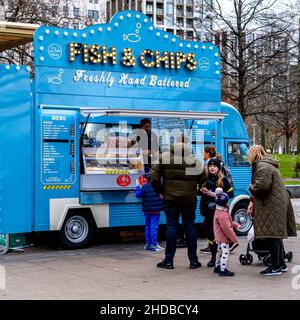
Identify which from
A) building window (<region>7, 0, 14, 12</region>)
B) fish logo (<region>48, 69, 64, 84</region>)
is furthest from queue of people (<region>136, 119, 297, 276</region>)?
building window (<region>7, 0, 14, 12</region>)

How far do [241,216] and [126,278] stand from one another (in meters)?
5.47

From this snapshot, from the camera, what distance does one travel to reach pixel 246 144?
14281 millimetres

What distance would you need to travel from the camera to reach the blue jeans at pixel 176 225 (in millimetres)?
9789

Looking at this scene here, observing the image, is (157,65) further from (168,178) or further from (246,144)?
(168,178)

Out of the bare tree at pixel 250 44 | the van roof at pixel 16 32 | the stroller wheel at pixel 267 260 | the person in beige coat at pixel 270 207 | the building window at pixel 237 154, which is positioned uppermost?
the bare tree at pixel 250 44

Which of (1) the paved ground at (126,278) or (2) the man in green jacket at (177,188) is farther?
(2) the man in green jacket at (177,188)

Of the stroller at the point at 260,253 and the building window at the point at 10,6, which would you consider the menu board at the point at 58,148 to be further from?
the building window at the point at 10,6

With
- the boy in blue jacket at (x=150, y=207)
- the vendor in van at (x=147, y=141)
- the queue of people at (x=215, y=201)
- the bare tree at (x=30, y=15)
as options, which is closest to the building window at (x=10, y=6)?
the bare tree at (x=30, y=15)

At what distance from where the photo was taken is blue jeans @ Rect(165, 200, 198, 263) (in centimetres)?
979

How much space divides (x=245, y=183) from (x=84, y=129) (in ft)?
13.0

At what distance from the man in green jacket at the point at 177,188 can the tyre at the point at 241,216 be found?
4.20 metres

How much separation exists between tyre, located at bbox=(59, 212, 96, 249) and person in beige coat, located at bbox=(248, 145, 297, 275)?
12.5 feet

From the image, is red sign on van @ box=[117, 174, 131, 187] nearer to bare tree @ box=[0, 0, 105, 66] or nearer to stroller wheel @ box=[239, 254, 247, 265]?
stroller wheel @ box=[239, 254, 247, 265]
